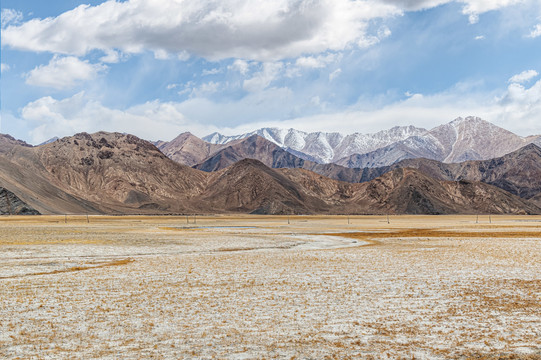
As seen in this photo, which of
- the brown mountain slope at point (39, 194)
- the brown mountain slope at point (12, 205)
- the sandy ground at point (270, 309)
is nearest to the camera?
the sandy ground at point (270, 309)

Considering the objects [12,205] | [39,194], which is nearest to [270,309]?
[12,205]

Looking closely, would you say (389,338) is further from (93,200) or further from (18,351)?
(93,200)

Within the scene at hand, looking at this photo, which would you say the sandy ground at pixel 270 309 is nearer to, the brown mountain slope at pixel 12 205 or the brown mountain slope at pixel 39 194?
the brown mountain slope at pixel 12 205

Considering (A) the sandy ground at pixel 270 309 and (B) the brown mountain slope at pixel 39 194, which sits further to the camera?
(B) the brown mountain slope at pixel 39 194

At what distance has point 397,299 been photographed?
16.5 m

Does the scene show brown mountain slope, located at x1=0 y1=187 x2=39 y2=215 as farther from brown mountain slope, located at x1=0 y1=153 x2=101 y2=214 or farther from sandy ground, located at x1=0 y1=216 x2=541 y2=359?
sandy ground, located at x1=0 y1=216 x2=541 y2=359

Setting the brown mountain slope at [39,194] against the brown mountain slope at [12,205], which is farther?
the brown mountain slope at [39,194]

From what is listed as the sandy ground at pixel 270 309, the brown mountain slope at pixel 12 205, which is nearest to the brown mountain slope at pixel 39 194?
the brown mountain slope at pixel 12 205

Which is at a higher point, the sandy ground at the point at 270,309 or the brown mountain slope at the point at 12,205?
the brown mountain slope at the point at 12,205

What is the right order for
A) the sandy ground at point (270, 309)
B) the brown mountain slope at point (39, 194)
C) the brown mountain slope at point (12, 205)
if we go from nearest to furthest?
the sandy ground at point (270, 309)
the brown mountain slope at point (12, 205)
the brown mountain slope at point (39, 194)

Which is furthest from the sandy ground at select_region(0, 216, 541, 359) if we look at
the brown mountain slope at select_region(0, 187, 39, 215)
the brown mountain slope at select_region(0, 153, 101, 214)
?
the brown mountain slope at select_region(0, 153, 101, 214)

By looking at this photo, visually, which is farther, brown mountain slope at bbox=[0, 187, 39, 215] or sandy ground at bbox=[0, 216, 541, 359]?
brown mountain slope at bbox=[0, 187, 39, 215]

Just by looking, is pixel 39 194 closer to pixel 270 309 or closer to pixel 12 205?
pixel 12 205

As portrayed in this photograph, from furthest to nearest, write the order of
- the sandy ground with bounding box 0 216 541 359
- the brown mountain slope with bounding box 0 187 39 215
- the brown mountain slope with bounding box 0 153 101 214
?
the brown mountain slope with bounding box 0 153 101 214 < the brown mountain slope with bounding box 0 187 39 215 < the sandy ground with bounding box 0 216 541 359
